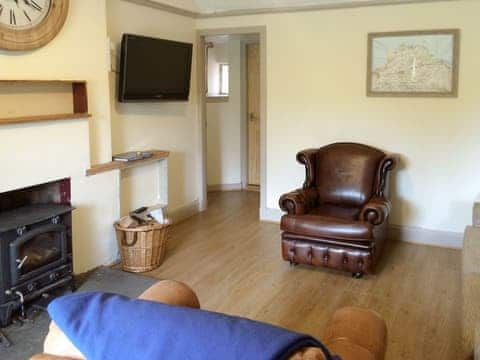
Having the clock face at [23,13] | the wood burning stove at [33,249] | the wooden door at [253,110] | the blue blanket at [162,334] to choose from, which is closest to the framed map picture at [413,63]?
the wooden door at [253,110]

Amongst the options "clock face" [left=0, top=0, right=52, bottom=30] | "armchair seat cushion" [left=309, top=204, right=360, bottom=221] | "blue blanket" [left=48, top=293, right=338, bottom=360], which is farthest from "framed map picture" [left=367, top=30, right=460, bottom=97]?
"blue blanket" [left=48, top=293, right=338, bottom=360]

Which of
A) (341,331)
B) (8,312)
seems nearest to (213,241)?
(8,312)

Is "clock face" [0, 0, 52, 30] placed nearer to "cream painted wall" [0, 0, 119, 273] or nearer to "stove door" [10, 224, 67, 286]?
"cream painted wall" [0, 0, 119, 273]

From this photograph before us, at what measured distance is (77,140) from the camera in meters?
3.61

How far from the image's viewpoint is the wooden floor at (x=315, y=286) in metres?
3.05

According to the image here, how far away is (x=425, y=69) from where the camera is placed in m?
4.49

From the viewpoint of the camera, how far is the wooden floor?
305 cm

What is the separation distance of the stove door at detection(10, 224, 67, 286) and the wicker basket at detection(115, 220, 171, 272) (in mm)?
617

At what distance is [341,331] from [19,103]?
8.72 feet

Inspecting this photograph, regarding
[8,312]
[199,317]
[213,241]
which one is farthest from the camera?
[213,241]

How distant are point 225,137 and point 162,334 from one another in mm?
6014

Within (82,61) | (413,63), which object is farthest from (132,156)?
(413,63)

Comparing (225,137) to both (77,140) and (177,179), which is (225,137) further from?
(77,140)

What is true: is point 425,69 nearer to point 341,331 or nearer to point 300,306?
point 300,306
